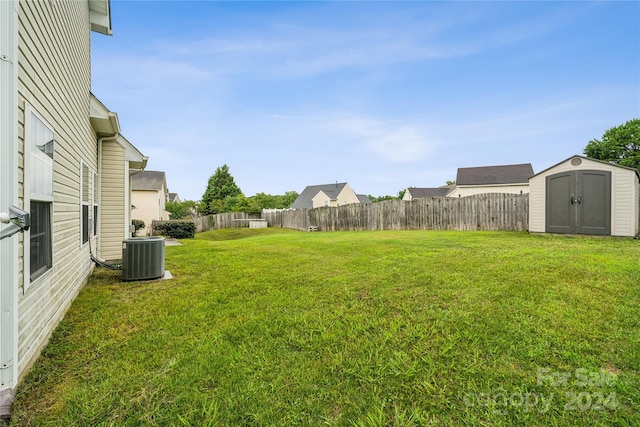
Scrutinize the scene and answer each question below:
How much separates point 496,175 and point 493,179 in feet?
2.49

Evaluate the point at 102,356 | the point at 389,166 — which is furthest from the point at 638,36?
the point at 389,166

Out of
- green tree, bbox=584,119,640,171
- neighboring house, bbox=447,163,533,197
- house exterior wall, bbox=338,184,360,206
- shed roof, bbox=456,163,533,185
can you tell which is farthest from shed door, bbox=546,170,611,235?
house exterior wall, bbox=338,184,360,206

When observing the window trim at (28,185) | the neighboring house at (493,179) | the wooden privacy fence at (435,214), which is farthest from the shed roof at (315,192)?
the window trim at (28,185)

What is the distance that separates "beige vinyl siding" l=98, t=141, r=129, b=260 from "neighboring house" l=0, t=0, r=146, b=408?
1419 mm

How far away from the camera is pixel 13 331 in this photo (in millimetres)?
1924

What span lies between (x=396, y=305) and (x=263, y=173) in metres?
41.1

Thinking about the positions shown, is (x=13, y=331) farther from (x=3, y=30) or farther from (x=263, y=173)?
(x=263, y=173)

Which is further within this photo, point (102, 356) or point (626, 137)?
point (626, 137)

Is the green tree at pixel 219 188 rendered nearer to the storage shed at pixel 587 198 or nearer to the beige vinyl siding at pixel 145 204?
the beige vinyl siding at pixel 145 204

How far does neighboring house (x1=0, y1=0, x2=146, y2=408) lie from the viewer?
1.92 m

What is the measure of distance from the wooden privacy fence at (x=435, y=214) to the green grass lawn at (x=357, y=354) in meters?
7.78

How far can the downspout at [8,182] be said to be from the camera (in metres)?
1.86

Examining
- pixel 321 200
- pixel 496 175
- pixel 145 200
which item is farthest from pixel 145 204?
pixel 496 175

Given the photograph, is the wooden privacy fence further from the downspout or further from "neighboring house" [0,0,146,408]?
the downspout
